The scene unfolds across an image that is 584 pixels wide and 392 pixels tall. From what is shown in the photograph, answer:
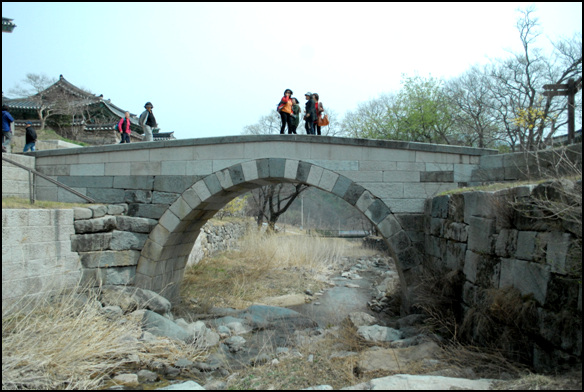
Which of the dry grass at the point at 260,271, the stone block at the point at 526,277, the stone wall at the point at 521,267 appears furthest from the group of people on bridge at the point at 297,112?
the stone block at the point at 526,277

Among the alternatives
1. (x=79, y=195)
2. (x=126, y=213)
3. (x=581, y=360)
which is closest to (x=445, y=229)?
(x=581, y=360)

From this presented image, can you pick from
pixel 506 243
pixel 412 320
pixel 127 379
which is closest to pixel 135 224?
pixel 127 379

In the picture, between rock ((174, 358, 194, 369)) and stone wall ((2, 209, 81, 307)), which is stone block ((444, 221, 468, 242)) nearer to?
rock ((174, 358, 194, 369))

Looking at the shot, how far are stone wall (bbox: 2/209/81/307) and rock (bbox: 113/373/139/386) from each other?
1561 millimetres

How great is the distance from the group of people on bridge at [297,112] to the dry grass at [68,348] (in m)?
4.15

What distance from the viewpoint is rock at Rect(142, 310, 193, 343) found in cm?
524

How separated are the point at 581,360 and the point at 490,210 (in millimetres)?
1627

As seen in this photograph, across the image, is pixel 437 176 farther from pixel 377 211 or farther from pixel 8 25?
pixel 8 25

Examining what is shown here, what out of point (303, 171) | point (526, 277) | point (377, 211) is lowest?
point (526, 277)

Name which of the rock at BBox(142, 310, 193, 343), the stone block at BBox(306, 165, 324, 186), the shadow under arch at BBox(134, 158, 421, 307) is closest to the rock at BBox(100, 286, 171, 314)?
the rock at BBox(142, 310, 193, 343)

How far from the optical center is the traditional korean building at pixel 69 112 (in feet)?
53.2

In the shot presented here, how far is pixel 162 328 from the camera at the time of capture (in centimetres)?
532

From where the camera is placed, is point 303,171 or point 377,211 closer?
point 377,211

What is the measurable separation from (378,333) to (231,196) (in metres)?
3.45
